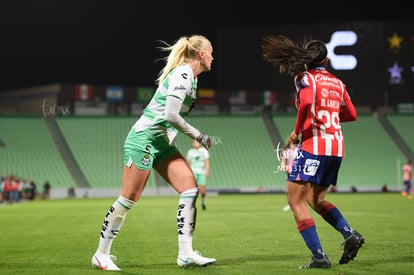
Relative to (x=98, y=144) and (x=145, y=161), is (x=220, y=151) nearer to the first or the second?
(x=98, y=144)

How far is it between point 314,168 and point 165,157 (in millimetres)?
1553

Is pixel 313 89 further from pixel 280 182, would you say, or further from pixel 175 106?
pixel 280 182

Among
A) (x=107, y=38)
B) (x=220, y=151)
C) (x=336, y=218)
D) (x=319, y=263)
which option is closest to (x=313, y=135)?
(x=336, y=218)

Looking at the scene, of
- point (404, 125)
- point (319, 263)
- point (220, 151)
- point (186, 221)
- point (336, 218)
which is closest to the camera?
point (319, 263)

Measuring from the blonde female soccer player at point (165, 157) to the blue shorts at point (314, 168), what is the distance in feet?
3.59

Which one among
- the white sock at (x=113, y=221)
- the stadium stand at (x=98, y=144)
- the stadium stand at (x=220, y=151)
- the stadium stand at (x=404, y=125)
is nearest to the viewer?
the white sock at (x=113, y=221)

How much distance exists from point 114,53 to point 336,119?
1887 inches

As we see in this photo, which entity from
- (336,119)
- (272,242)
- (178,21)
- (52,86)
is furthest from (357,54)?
(336,119)

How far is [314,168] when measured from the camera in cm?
646

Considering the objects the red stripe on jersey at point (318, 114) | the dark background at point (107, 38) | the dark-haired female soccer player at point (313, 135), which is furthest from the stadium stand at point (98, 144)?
the red stripe on jersey at point (318, 114)

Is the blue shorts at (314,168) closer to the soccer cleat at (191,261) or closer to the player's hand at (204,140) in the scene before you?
the player's hand at (204,140)

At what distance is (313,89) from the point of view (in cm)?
650

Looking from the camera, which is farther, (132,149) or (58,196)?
(58,196)

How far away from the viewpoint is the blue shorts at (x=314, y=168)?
254 inches
